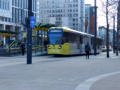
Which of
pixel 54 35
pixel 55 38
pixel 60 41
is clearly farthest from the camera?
pixel 54 35

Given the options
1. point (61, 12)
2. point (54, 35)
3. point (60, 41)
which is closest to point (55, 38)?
point (54, 35)

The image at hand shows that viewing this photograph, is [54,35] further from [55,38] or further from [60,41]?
[60,41]

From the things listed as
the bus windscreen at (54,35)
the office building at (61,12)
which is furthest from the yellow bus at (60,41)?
the office building at (61,12)

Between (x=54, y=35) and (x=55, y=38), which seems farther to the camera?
(x=54, y=35)

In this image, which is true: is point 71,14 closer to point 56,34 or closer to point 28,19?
point 56,34

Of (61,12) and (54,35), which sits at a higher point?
(61,12)

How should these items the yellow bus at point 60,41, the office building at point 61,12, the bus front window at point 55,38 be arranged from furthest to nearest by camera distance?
the office building at point 61,12
the bus front window at point 55,38
the yellow bus at point 60,41

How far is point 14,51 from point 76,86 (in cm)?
2337

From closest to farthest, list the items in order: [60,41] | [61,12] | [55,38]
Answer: [60,41], [55,38], [61,12]

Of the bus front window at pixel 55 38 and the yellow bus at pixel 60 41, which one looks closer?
the yellow bus at pixel 60 41

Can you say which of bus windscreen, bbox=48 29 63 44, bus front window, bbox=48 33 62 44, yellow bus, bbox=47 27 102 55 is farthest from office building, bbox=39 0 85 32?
bus front window, bbox=48 33 62 44

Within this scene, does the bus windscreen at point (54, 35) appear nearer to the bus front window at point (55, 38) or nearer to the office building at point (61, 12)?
the bus front window at point (55, 38)

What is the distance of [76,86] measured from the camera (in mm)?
9102

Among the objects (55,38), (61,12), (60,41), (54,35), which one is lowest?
(60,41)
